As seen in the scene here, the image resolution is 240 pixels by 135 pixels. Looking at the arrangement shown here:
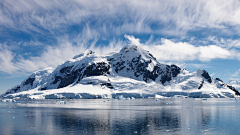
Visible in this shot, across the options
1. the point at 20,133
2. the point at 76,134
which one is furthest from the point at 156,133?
the point at 20,133

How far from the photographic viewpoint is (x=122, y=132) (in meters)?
31.9

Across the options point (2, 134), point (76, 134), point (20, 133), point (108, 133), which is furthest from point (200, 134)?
point (2, 134)

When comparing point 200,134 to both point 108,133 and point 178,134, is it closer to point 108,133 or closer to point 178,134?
point 178,134

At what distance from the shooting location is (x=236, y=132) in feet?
105

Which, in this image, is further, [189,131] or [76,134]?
[189,131]

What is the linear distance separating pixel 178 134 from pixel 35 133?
21104 mm

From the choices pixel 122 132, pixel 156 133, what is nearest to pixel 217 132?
pixel 156 133

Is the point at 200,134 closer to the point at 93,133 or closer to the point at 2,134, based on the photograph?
the point at 93,133

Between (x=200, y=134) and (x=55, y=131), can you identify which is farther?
(x=55, y=131)

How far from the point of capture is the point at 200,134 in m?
30.5

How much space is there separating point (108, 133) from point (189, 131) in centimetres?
1255

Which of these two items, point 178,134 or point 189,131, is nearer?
point 178,134

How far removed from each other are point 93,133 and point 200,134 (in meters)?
15.6

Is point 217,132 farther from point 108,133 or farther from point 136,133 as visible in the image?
point 108,133
